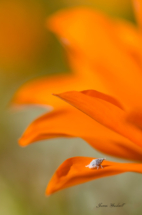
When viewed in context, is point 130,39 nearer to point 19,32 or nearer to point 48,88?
point 48,88

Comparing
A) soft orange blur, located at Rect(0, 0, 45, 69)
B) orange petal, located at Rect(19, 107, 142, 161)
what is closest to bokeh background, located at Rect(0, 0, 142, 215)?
soft orange blur, located at Rect(0, 0, 45, 69)

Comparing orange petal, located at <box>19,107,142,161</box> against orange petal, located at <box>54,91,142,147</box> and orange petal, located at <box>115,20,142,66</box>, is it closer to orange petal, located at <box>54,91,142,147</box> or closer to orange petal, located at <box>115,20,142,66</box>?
orange petal, located at <box>54,91,142,147</box>

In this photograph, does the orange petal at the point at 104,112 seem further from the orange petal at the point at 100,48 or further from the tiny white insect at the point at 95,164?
the orange petal at the point at 100,48

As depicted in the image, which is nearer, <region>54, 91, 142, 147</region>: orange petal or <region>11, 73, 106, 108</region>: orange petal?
<region>54, 91, 142, 147</region>: orange petal

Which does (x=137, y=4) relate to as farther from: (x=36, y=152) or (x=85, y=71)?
(x=36, y=152)

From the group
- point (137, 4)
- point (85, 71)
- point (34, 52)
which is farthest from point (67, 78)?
point (34, 52)

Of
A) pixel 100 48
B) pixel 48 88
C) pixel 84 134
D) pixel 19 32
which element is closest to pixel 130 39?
pixel 100 48
